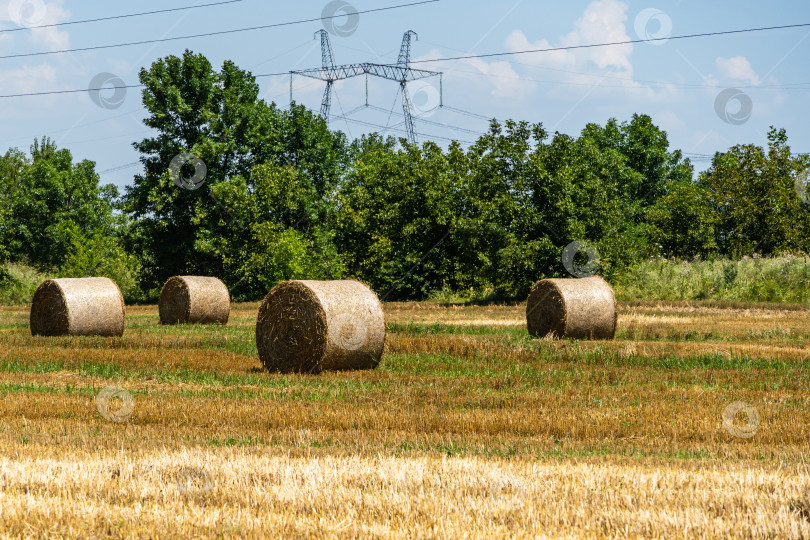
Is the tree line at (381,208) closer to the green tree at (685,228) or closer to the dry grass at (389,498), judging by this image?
the green tree at (685,228)

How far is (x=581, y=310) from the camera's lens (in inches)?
881

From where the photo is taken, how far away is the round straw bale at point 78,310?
23969 millimetres

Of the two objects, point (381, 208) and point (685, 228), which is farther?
point (685, 228)

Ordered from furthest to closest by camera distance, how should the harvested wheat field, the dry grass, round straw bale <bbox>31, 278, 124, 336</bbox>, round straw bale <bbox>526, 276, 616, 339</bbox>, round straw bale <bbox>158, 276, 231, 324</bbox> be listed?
round straw bale <bbox>158, 276, 231, 324</bbox> → round straw bale <bbox>31, 278, 124, 336</bbox> → round straw bale <bbox>526, 276, 616, 339</bbox> → the harvested wheat field → the dry grass

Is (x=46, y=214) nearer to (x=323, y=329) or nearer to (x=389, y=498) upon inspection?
(x=323, y=329)

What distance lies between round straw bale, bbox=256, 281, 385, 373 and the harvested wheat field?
1.70 ft

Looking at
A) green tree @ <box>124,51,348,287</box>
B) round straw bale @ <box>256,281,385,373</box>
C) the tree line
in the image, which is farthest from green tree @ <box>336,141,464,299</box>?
round straw bale @ <box>256,281,385,373</box>

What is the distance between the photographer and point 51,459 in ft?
26.4

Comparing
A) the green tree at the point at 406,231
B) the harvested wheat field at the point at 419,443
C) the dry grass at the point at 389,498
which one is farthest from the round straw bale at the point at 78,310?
the green tree at the point at 406,231

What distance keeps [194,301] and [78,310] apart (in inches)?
242

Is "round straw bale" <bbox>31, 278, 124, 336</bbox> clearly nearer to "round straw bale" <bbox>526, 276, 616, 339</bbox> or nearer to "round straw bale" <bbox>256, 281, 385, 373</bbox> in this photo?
"round straw bale" <bbox>256, 281, 385, 373</bbox>

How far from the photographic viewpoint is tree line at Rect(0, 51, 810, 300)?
42656 millimetres

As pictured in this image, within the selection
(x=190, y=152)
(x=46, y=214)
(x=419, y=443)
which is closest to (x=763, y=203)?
(x=190, y=152)

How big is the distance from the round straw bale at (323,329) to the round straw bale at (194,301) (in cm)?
1367
